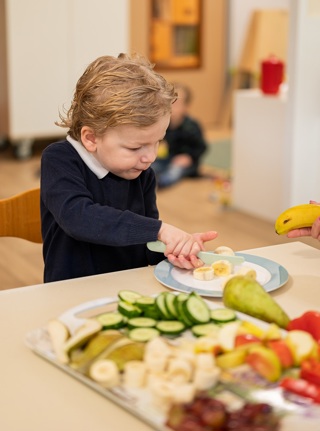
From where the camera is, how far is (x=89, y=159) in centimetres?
161

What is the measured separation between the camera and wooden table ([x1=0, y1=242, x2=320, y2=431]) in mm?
917

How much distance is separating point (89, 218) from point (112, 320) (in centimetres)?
39

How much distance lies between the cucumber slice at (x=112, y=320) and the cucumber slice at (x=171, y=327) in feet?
0.17

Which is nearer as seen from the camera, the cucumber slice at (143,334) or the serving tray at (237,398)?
the serving tray at (237,398)

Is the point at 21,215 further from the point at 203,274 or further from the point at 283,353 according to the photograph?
the point at 283,353

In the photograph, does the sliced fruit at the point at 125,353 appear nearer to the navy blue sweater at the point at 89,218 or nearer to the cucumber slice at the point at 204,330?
the cucumber slice at the point at 204,330

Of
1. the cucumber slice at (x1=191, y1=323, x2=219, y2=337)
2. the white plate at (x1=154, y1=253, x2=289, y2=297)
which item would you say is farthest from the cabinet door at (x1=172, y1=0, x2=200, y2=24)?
the cucumber slice at (x1=191, y1=323, x2=219, y2=337)

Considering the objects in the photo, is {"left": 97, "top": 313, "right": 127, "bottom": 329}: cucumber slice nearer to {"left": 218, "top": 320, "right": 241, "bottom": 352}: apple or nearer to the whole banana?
{"left": 218, "top": 320, "right": 241, "bottom": 352}: apple

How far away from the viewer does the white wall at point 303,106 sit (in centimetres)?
378

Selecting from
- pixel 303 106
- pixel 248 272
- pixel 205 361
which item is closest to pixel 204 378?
pixel 205 361

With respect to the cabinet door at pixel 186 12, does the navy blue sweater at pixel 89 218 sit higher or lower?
lower

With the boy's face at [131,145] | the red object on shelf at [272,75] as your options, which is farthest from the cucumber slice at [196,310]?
the red object on shelf at [272,75]

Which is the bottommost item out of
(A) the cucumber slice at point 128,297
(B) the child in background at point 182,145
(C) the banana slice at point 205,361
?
(B) the child in background at point 182,145

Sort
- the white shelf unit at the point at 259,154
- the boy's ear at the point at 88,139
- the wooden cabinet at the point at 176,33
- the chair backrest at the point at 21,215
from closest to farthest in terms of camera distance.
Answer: the boy's ear at the point at 88,139, the chair backrest at the point at 21,215, the white shelf unit at the point at 259,154, the wooden cabinet at the point at 176,33
